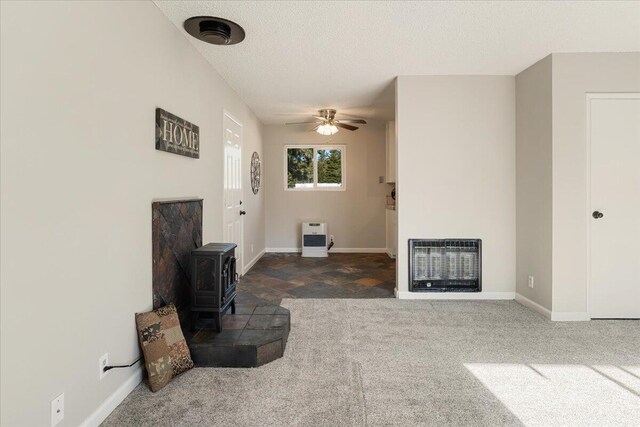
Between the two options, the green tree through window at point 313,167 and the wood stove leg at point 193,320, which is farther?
the green tree through window at point 313,167

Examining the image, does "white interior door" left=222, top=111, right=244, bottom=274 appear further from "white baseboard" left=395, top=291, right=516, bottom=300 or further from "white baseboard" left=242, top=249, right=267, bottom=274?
"white baseboard" left=395, top=291, right=516, bottom=300

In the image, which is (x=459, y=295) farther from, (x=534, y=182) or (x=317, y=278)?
(x=317, y=278)

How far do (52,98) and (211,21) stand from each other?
1.53m

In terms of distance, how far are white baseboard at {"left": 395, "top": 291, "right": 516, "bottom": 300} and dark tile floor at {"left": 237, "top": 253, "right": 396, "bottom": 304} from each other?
201mm

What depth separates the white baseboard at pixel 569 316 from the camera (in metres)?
3.28

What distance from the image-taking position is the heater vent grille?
13.0 feet

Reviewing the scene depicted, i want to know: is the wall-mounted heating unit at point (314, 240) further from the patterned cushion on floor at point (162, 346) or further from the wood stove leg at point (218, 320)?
the patterned cushion on floor at point (162, 346)

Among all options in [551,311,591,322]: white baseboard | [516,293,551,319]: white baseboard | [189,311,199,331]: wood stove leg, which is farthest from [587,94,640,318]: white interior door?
[189,311,199,331]: wood stove leg

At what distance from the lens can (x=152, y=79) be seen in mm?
2336

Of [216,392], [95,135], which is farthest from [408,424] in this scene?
[95,135]

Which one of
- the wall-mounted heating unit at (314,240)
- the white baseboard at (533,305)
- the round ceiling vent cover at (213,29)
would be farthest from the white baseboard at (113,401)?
the wall-mounted heating unit at (314,240)

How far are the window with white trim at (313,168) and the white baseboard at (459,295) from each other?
134 inches

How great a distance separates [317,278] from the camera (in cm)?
495

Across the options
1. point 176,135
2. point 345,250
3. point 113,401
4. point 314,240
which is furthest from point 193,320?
point 345,250
